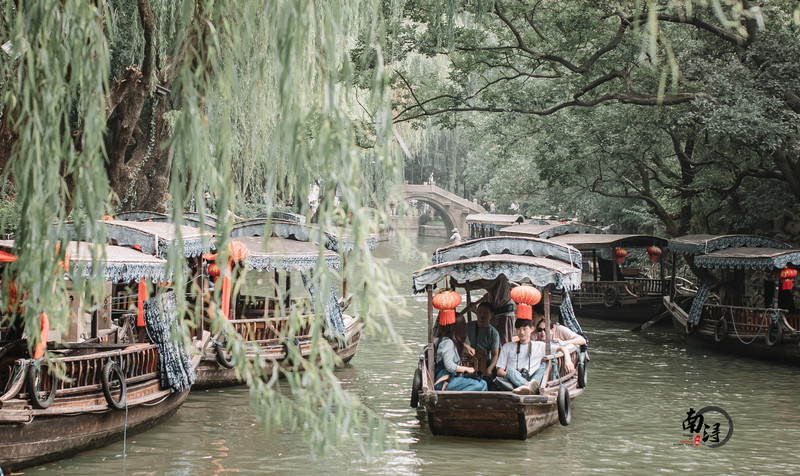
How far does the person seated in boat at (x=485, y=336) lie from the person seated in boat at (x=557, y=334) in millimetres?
664

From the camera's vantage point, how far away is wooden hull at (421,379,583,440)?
28.4 ft

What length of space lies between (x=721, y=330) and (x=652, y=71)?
4907 millimetres

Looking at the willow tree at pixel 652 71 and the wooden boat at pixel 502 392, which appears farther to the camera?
the willow tree at pixel 652 71

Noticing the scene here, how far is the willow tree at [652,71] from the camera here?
1365 centimetres

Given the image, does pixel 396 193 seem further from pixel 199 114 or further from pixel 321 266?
pixel 199 114

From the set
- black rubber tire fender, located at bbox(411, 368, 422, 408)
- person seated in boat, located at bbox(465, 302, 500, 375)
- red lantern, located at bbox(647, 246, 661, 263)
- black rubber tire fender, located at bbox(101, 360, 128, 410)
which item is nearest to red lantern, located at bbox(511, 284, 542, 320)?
person seated in boat, located at bbox(465, 302, 500, 375)

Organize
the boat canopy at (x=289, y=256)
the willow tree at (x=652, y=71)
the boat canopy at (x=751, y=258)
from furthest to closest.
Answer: the boat canopy at (x=751, y=258), the willow tree at (x=652, y=71), the boat canopy at (x=289, y=256)

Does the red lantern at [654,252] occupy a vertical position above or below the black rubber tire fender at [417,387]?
above

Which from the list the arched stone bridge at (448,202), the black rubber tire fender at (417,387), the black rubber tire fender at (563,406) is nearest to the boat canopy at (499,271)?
the black rubber tire fender at (417,387)

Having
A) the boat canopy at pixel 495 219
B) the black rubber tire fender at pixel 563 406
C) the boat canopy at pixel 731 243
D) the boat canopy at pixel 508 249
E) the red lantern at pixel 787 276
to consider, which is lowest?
the black rubber tire fender at pixel 563 406

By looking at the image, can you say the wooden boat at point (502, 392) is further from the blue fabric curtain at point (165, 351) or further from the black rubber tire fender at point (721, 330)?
the black rubber tire fender at point (721, 330)

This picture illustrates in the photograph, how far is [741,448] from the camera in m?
9.27

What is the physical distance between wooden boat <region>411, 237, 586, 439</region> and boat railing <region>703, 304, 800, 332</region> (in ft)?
15.3

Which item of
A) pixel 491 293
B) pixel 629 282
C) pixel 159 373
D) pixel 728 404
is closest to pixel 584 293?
pixel 629 282
